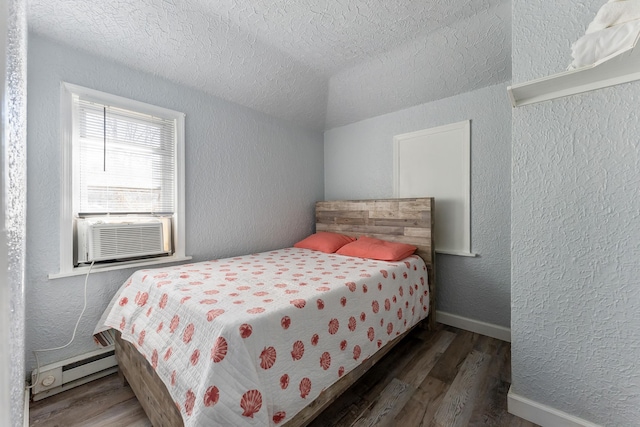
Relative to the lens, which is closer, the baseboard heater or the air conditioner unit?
the baseboard heater

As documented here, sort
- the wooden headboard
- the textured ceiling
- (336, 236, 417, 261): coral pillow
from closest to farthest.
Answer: the textured ceiling → (336, 236, 417, 261): coral pillow → the wooden headboard

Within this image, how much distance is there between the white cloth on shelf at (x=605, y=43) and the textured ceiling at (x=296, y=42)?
2.98 ft

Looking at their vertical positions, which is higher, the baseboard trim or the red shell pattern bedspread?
the red shell pattern bedspread

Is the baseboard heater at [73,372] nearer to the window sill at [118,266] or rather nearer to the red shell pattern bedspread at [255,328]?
the red shell pattern bedspread at [255,328]

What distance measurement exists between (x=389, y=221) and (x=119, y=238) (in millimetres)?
2236

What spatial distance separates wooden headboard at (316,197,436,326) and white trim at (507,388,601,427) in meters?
0.97

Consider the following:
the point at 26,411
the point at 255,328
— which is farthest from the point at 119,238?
the point at 255,328

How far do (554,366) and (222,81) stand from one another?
2939 mm

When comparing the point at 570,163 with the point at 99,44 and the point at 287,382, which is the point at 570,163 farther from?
the point at 99,44

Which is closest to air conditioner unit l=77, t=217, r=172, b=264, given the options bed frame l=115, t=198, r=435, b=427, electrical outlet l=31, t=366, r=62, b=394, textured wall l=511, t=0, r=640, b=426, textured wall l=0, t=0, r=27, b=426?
bed frame l=115, t=198, r=435, b=427

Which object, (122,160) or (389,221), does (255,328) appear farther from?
(389,221)

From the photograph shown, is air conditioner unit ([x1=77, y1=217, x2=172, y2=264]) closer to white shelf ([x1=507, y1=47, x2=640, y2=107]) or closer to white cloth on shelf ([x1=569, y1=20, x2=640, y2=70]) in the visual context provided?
white shelf ([x1=507, y1=47, x2=640, y2=107])

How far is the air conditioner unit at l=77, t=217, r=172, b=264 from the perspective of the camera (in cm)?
178

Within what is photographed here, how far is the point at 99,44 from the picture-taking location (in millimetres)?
1777
